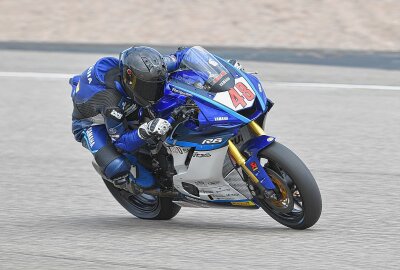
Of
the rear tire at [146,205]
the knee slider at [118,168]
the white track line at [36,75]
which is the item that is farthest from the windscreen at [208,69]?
the white track line at [36,75]

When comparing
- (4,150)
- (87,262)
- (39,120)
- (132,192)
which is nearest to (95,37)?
(39,120)

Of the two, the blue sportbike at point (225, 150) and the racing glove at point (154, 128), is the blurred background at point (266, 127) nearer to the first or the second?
the blue sportbike at point (225, 150)

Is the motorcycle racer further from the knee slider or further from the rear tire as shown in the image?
the rear tire

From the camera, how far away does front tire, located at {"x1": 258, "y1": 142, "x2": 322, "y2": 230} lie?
621cm

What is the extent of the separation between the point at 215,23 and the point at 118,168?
28.7 feet

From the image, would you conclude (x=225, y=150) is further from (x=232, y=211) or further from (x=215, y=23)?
(x=215, y=23)

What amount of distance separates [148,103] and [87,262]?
1231 mm

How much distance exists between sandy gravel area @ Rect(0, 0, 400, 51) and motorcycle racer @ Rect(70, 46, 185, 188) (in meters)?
7.67

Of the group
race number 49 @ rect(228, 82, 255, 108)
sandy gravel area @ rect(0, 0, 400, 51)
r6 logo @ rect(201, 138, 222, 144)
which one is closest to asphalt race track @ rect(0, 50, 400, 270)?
r6 logo @ rect(201, 138, 222, 144)

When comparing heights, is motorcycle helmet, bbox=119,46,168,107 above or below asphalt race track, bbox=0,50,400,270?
above

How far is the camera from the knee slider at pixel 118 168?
6.75m

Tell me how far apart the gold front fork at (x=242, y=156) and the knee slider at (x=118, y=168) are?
2.46 ft

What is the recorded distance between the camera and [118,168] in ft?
22.1

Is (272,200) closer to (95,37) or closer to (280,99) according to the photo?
(280,99)
